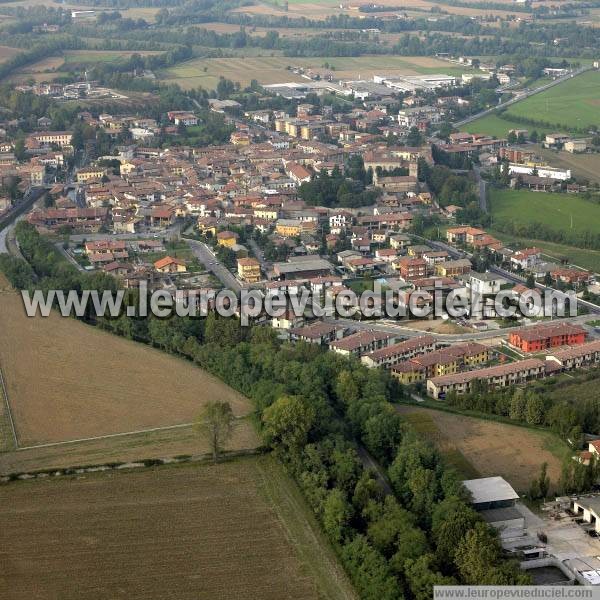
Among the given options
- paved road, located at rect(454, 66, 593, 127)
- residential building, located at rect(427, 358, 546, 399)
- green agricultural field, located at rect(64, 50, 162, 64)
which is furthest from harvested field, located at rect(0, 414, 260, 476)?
green agricultural field, located at rect(64, 50, 162, 64)

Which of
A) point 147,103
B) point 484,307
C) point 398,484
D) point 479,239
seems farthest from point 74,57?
point 398,484

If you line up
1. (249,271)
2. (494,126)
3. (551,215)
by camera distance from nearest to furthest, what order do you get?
(249,271) < (551,215) < (494,126)

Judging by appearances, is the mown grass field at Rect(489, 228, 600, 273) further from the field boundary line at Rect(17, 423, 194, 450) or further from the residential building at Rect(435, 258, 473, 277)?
the field boundary line at Rect(17, 423, 194, 450)

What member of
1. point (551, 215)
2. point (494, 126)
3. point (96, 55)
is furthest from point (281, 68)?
point (551, 215)

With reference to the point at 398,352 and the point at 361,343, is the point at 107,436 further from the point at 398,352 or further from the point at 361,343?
the point at 398,352

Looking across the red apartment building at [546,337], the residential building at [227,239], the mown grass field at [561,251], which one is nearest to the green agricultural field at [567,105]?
the mown grass field at [561,251]
